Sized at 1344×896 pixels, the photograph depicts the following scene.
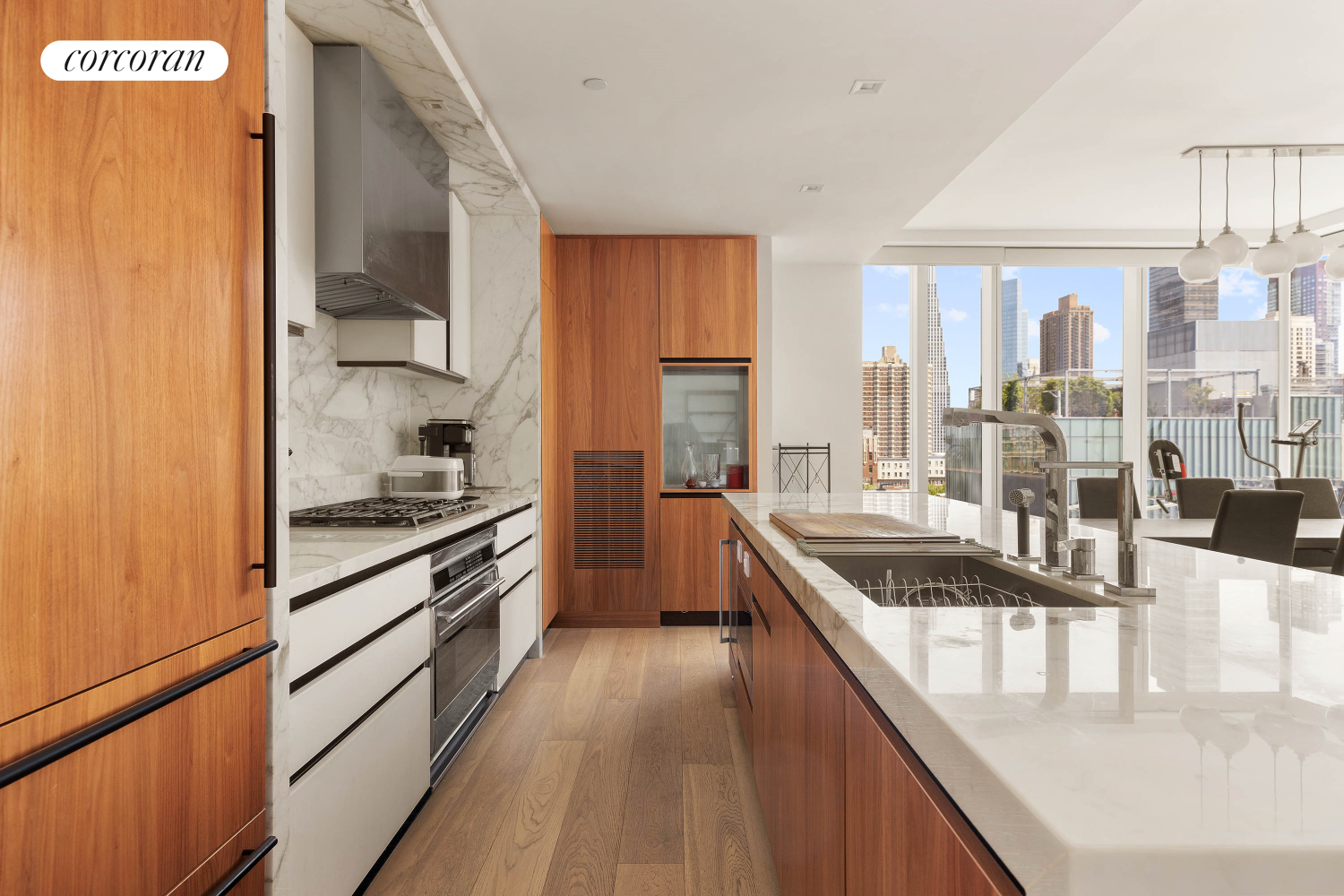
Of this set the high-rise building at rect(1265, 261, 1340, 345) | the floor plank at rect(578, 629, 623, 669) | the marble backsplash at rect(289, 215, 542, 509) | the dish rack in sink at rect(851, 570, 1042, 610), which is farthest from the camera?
the high-rise building at rect(1265, 261, 1340, 345)

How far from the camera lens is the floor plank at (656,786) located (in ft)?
6.40

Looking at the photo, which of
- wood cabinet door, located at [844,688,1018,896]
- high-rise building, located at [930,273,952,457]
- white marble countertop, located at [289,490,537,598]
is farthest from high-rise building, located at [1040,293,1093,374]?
wood cabinet door, located at [844,688,1018,896]

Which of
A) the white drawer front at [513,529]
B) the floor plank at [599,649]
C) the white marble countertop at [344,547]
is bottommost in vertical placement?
the floor plank at [599,649]

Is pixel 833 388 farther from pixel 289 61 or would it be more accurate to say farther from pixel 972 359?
pixel 289 61

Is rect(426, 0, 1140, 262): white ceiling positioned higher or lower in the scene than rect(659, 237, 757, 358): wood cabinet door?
higher

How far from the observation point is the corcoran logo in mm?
805

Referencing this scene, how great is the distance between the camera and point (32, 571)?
77cm

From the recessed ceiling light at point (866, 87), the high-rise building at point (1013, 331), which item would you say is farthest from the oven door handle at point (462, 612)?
the high-rise building at point (1013, 331)

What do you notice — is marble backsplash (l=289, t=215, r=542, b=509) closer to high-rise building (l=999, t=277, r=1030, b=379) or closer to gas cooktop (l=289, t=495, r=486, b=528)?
gas cooktop (l=289, t=495, r=486, b=528)

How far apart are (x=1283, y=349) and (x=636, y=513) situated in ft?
18.7

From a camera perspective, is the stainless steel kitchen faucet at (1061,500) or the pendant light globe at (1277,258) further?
the pendant light globe at (1277,258)

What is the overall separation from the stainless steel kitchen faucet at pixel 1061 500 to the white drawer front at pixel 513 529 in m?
2.01

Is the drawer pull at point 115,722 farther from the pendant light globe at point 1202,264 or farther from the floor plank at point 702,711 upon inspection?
the pendant light globe at point 1202,264

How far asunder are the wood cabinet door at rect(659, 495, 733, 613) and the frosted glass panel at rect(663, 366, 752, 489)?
18cm
